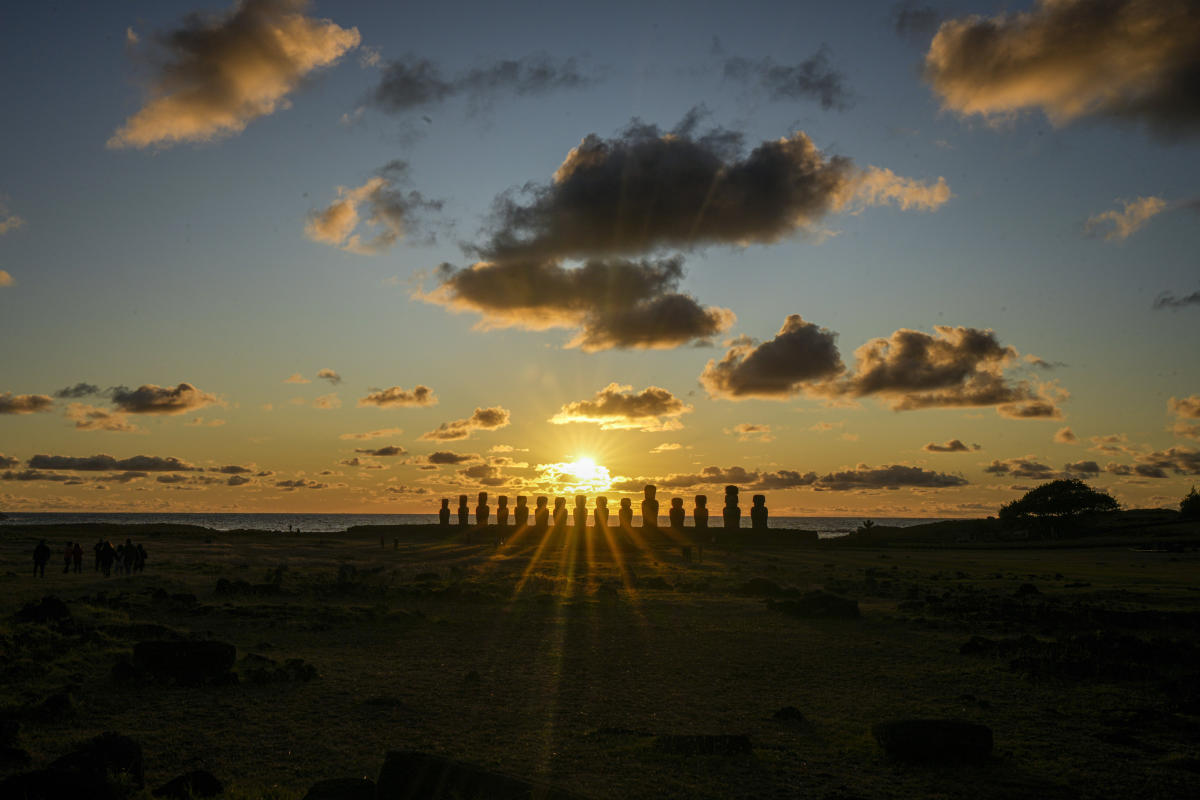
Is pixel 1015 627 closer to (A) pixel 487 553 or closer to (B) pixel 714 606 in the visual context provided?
(B) pixel 714 606

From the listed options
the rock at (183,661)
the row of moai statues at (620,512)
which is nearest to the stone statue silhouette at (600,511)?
the row of moai statues at (620,512)

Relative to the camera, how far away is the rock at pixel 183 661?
13629 mm

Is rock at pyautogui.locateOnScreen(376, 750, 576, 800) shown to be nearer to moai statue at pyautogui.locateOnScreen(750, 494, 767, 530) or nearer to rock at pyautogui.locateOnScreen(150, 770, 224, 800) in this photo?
rock at pyautogui.locateOnScreen(150, 770, 224, 800)

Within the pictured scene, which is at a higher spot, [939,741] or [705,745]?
[939,741]

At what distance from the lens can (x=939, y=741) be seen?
10.0 m

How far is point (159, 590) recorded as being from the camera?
24.9 m

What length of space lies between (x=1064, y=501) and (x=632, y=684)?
91.4 metres

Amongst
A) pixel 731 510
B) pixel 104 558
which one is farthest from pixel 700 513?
pixel 104 558

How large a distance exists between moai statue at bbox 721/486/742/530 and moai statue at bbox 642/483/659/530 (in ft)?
19.0

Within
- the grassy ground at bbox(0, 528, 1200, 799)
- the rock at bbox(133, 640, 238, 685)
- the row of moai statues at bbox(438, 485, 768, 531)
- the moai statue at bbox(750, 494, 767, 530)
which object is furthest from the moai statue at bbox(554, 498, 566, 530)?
the rock at bbox(133, 640, 238, 685)

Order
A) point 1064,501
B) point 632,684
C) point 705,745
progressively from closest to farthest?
point 705,745
point 632,684
point 1064,501

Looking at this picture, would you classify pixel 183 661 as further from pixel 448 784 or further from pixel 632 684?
pixel 448 784

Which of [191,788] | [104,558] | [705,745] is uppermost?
[104,558]

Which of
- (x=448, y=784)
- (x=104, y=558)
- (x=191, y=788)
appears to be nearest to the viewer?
(x=448, y=784)
